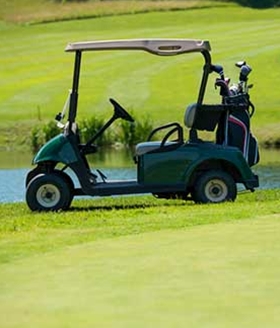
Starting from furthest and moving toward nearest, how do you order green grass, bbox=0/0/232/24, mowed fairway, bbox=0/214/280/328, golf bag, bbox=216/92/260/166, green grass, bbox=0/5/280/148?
green grass, bbox=0/0/232/24
green grass, bbox=0/5/280/148
golf bag, bbox=216/92/260/166
mowed fairway, bbox=0/214/280/328

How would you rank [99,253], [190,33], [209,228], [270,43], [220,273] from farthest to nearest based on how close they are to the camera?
[190,33] → [270,43] → [209,228] → [99,253] → [220,273]

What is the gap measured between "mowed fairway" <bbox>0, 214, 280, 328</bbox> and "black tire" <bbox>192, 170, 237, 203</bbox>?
4.51 meters

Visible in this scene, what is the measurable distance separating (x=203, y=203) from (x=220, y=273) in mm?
6595

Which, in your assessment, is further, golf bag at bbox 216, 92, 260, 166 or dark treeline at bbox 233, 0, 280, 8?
dark treeline at bbox 233, 0, 280, 8

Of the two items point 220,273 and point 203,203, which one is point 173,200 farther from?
point 220,273

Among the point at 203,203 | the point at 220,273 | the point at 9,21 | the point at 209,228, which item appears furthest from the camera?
the point at 9,21

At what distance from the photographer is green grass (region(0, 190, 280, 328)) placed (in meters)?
7.06

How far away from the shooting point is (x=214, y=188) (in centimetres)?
1510

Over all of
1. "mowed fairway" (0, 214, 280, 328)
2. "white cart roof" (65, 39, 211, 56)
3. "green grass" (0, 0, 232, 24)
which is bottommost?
"mowed fairway" (0, 214, 280, 328)

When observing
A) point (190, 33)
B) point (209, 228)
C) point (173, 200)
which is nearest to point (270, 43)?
point (190, 33)

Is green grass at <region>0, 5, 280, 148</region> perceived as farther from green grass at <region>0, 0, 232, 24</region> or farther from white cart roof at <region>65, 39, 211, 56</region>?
white cart roof at <region>65, 39, 211, 56</region>

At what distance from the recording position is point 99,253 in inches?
377

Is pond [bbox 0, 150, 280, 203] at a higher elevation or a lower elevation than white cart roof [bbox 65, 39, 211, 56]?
lower

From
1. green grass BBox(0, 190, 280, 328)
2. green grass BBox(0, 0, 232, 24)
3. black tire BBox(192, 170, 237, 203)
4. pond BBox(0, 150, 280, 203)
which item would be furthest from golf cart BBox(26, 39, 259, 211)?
green grass BBox(0, 0, 232, 24)
